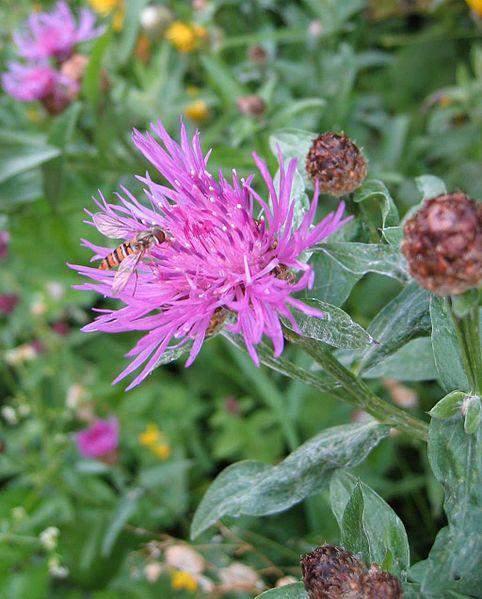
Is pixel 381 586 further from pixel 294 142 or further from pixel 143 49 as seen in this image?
pixel 143 49

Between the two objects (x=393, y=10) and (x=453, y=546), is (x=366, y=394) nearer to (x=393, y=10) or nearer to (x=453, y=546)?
(x=453, y=546)

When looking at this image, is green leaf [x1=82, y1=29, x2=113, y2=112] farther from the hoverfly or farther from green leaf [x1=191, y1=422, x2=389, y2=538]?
green leaf [x1=191, y1=422, x2=389, y2=538]

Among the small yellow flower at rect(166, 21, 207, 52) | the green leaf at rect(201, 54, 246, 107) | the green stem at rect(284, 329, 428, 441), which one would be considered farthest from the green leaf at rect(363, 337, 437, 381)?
the small yellow flower at rect(166, 21, 207, 52)

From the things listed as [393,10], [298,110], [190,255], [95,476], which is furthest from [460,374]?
[393,10]

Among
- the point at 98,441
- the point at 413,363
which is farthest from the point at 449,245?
the point at 98,441

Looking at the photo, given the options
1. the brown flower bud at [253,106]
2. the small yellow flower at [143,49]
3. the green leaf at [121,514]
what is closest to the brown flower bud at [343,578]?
the green leaf at [121,514]

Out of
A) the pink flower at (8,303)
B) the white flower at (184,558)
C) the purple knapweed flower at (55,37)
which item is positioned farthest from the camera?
the pink flower at (8,303)

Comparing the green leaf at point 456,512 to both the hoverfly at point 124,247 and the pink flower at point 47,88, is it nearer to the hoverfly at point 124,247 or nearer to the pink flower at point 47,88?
the hoverfly at point 124,247
